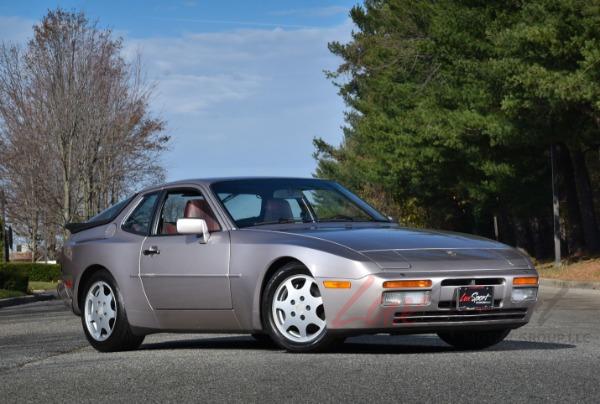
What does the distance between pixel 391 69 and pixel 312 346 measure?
41.4 metres

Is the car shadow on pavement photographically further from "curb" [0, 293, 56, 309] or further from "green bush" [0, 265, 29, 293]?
"green bush" [0, 265, 29, 293]

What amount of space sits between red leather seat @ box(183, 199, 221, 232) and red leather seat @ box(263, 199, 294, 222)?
0.47 m

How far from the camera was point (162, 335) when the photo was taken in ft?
44.5

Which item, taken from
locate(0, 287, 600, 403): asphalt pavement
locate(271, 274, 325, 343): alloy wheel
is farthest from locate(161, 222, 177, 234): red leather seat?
locate(271, 274, 325, 343): alloy wheel

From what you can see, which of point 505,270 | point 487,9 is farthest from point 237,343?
point 487,9

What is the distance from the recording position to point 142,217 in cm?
1158

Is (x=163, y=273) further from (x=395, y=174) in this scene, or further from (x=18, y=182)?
(x=18, y=182)

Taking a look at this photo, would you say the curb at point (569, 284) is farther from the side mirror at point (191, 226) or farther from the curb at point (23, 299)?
the side mirror at point (191, 226)

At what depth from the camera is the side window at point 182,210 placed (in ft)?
35.9

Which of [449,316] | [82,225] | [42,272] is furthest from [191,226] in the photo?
[42,272]

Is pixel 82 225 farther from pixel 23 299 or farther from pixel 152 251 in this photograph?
pixel 23 299

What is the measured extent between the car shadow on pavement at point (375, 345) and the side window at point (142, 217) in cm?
108

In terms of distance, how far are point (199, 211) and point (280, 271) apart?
143cm

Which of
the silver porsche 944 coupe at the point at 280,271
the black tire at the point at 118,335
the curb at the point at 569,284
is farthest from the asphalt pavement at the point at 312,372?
the curb at the point at 569,284
